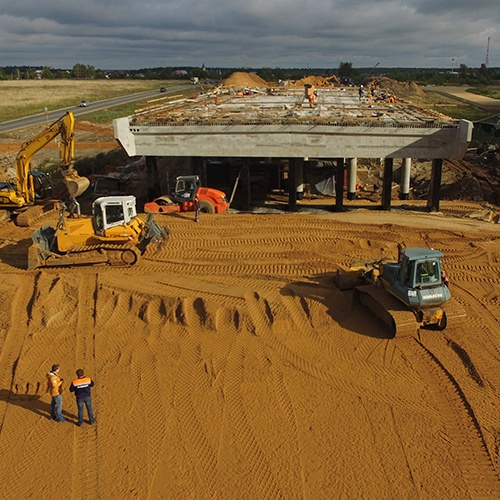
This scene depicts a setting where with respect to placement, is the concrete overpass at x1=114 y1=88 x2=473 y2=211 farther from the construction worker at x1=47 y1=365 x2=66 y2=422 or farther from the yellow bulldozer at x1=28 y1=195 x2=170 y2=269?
the construction worker at x1=47 y1=365 x2=66 y2=422

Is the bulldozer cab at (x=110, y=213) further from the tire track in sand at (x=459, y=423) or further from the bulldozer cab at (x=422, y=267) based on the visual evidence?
the tire track in sand at (x=459, y=423)

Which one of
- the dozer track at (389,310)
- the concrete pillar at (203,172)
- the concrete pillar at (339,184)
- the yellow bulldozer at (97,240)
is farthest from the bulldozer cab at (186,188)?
the dozer track at (389,310)

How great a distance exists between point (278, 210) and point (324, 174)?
231 inches

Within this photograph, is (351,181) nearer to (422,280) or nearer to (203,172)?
(203,172)

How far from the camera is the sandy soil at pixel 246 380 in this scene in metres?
9.03

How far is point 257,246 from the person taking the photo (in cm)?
1753

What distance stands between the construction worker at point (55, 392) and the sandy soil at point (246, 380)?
26 centimetres

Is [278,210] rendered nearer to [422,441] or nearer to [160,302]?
[160,302]

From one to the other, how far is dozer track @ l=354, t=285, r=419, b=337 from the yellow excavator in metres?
12.8

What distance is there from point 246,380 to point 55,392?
403 cm

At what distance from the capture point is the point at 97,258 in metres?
16.5

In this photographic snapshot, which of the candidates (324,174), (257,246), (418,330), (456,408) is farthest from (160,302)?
(324,174)

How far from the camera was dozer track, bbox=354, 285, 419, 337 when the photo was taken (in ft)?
40.8

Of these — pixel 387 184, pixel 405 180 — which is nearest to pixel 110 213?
pixel 387 184
